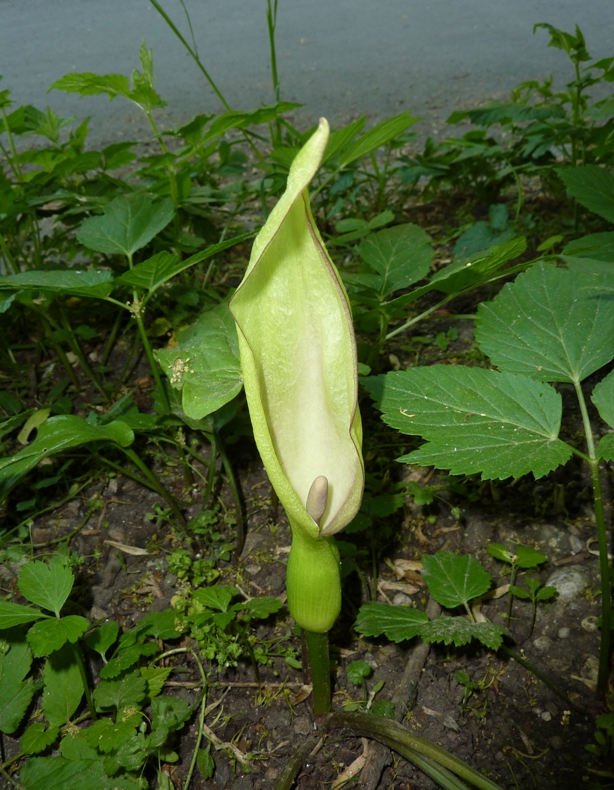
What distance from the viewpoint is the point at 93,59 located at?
132cm

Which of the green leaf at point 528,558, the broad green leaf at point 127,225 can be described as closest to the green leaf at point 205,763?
the green leaf at point 528,558

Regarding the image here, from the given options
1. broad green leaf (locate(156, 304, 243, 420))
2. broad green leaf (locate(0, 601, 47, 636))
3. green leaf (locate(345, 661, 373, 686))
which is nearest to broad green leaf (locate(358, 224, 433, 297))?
broad green leaf (locate(156, 304, 243, 420))

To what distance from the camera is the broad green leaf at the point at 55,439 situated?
597 mm

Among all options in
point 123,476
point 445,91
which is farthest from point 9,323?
point 445,91

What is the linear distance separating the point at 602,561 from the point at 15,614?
1.93 feet

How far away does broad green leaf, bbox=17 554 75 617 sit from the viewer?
0.61m

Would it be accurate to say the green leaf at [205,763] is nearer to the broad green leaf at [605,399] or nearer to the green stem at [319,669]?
the green stem at [319,669]

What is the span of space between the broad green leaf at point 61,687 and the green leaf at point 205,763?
149mm

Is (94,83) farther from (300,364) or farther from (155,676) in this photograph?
(155,676)

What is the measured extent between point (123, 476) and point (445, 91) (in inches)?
55.2

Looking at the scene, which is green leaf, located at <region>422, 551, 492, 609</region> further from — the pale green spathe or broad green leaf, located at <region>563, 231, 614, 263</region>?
broad green leaf, located at <region>563, 231, 614, 263</region>

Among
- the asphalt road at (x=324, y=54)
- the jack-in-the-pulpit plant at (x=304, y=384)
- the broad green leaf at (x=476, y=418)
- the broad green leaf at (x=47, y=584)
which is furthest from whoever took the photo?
the asphalt road at (x=324, y=54)

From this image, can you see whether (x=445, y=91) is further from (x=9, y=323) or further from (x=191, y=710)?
(x=191, y=710)

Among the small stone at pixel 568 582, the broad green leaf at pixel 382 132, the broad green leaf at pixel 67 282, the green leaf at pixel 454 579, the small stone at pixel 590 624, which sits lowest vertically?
the small stone at pixel 590 624
